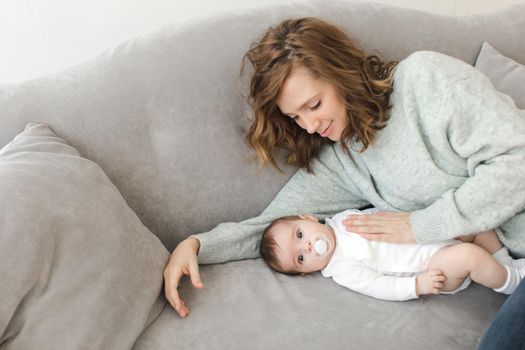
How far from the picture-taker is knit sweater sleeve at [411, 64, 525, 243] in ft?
4.57

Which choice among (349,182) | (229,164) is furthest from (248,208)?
(349,182)

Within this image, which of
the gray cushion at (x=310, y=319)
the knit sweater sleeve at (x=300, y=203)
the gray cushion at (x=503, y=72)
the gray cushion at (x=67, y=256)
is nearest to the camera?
the gray cushion at (x=67, y=256)

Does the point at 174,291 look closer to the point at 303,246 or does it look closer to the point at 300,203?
the point at 303,246

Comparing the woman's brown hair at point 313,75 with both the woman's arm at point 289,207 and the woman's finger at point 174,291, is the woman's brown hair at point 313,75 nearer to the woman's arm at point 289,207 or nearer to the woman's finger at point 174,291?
the woman's arm at point 289,207

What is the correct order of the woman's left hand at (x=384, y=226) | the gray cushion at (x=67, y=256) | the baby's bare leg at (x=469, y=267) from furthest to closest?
the woman's left hand at (x=384, y=226), the baby's bare leg at (x=469, y=267), the gray cushion at (x=67, y=256)

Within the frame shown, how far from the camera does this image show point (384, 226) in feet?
5.13

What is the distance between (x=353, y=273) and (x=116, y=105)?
84 centimetres

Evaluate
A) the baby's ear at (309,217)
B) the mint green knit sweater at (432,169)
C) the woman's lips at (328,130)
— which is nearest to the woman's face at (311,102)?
the woman's lips at (328,130)

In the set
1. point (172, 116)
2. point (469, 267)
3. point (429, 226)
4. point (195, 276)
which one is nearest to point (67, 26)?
point (172, 116)

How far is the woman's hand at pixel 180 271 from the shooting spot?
4.69 ft

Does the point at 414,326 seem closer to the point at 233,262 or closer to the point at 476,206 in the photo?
the point at 476,206

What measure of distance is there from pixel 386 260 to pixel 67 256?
2.82 ft

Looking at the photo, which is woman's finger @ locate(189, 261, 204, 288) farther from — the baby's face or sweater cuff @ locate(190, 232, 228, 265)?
the baby's face

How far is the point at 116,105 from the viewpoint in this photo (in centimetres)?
160
